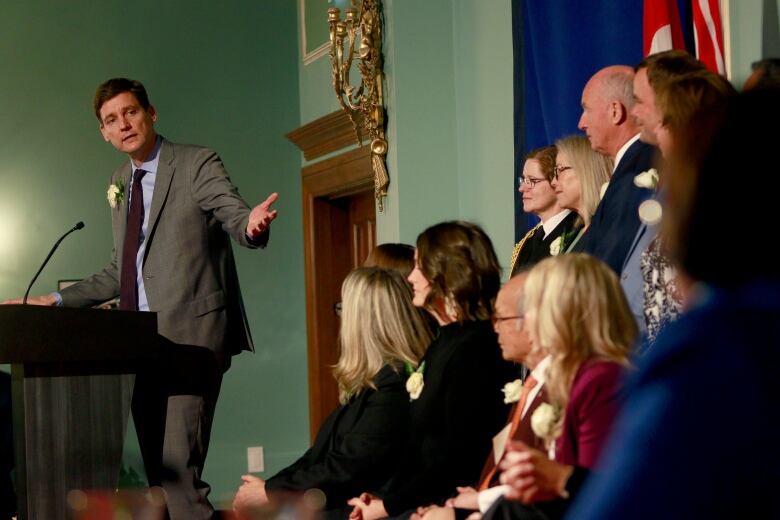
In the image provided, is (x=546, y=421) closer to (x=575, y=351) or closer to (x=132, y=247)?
(x=575, y=351)

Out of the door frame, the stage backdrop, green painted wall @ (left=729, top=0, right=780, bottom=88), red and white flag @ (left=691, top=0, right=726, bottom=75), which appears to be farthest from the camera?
the door frame

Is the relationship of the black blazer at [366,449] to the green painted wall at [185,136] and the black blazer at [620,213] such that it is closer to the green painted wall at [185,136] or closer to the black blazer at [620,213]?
the black blazer at [620,213]

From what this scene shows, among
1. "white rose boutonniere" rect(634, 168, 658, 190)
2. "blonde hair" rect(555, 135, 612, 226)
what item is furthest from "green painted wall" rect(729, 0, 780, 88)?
"white rose boutonniere" rect(634, 168, 658, 190)

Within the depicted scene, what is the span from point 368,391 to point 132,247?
3.99 ft

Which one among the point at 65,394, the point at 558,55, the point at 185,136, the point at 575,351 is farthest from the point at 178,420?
the point at 185,136

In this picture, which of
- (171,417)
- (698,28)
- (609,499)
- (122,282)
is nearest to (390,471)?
(171,417)

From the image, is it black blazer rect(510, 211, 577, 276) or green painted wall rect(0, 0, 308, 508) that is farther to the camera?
green painted wall rect(0, 0, 308, 508)

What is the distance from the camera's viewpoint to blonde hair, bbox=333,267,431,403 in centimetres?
299

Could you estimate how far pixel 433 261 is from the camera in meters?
2.70

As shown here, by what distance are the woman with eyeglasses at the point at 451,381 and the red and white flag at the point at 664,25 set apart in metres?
1.36

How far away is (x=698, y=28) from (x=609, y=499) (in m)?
3.34

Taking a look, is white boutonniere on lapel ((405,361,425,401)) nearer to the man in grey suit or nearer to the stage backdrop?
the man in grey suit

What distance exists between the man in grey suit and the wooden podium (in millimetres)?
164

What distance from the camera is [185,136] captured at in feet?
21.6
